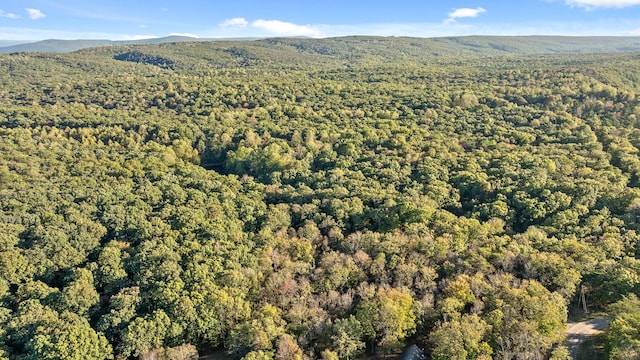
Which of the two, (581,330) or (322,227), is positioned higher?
(322,227)

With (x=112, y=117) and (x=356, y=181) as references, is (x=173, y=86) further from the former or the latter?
(x=356, y=181)

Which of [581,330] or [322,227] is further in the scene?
[322,227]

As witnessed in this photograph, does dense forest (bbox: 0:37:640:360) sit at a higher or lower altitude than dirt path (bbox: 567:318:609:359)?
higher

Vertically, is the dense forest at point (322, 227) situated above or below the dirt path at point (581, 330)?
above
